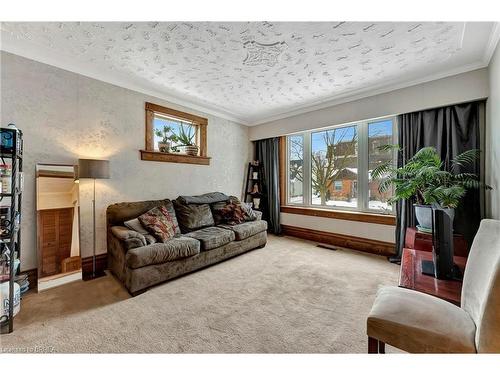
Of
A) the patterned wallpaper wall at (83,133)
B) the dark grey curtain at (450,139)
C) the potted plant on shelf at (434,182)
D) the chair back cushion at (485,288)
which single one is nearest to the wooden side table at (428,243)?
the potted plant on shelf at (434,182)

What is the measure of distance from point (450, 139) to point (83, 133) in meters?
4.63

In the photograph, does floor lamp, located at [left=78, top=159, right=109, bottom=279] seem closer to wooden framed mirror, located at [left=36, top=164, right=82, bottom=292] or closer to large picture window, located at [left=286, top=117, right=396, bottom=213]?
wooden framed mirror, located at [left=36, top=164, right=82, bottom=292]

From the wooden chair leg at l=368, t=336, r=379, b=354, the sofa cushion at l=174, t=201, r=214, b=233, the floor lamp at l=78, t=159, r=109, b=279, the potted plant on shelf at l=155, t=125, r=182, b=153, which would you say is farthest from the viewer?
the potted plant on shelf at l=155, t=125, r=182, b=153

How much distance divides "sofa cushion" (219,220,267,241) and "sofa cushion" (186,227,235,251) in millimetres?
117

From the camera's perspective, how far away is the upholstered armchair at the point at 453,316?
865 millimetres

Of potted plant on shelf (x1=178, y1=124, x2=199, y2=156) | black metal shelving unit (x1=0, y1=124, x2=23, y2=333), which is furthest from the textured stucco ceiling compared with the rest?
black metal shelving unit (x1=0, y1=124, x2=23, y2=333)

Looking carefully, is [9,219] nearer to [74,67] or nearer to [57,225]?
[57,225]

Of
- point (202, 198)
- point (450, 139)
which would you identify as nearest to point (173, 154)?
point (202, 198)

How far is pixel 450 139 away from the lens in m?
2.65

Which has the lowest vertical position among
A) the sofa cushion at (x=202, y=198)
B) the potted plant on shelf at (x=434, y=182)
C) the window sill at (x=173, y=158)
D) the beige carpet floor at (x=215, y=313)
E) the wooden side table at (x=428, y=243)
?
the beige carpet floor at (x=215, y=313)

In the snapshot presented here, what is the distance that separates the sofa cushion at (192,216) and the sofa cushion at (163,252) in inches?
18.8

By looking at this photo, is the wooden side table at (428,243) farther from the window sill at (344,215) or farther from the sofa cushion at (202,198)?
the sofa cushion at (202,198)

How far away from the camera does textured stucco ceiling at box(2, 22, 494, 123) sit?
1.86 meters
